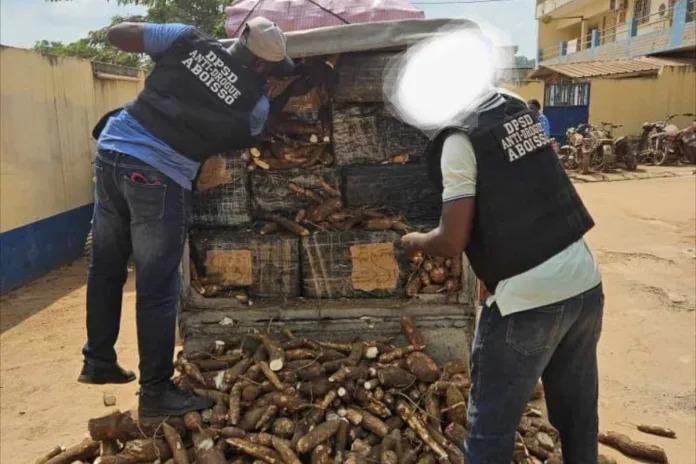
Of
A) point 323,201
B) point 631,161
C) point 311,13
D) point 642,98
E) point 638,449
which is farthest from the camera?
point 642,98

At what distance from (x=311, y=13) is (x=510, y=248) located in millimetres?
2259

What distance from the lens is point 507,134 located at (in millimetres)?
1985

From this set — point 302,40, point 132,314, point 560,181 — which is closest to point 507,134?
point 560,181

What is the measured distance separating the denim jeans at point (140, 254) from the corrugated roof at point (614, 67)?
1870 cm

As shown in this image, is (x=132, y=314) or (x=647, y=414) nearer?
(x=647, y=414)

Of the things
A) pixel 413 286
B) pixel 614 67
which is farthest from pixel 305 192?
pixel 614 67

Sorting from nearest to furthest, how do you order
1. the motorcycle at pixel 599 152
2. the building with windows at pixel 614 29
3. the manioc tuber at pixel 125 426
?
1. the manioc tuber at pixel 125 426
2. the motorcycle at pixel 599 152
3. the building with windows at pixel 614 29

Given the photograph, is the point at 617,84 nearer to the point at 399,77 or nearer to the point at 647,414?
the point at 647,414

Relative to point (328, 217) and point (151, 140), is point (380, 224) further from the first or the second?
point (151, 140)

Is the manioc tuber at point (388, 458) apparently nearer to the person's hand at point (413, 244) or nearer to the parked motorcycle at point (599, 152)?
the person's hand at point (413, 244)

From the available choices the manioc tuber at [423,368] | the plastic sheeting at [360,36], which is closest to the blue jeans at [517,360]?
the manioc tuber at [423,368]

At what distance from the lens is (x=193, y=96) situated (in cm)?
278

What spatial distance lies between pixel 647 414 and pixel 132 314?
432 cm

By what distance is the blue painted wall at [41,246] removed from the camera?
6.51 meters
